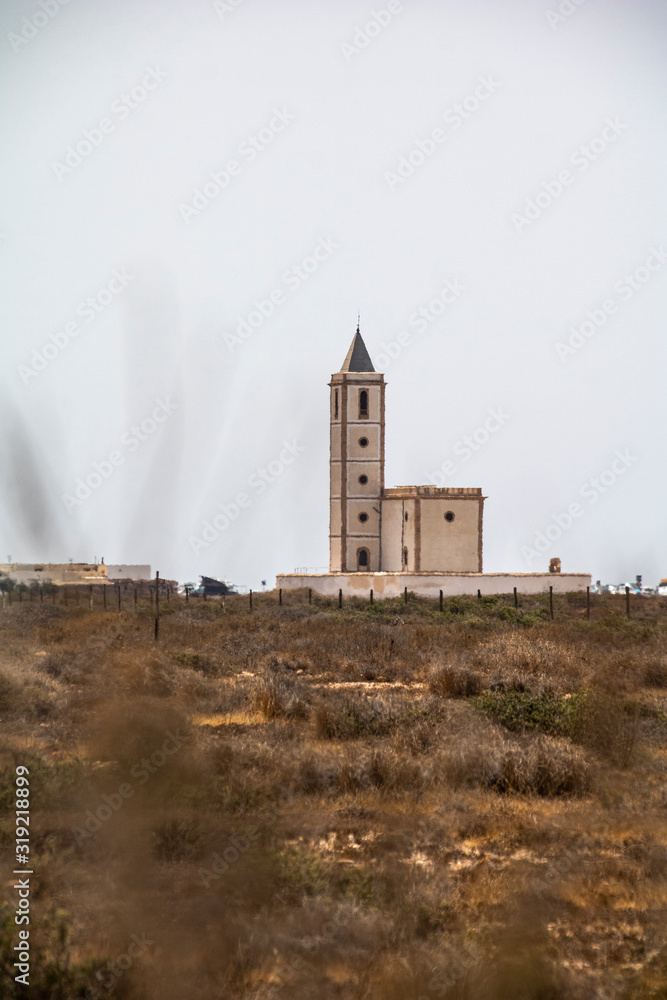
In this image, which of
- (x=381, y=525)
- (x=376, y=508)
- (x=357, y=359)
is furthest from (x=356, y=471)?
(x=357, y=359)

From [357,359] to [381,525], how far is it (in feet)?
33.8

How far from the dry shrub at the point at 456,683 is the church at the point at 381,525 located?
31.2 metres

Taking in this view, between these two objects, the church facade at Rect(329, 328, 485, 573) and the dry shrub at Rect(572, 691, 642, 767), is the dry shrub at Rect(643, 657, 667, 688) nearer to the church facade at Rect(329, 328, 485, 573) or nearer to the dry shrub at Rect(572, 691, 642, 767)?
the dry shrub at Rect(572, 691, 642, 767)

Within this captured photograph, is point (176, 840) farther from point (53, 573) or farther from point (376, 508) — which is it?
point (53, 573)

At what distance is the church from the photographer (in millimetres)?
46219

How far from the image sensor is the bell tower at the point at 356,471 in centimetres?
5388

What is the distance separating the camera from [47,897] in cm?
622

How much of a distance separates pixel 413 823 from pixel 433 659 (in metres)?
9.43

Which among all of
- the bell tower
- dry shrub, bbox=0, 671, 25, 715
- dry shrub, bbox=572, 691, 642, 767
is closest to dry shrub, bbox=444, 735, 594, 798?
dry shrub, bbox=572, 691, 642, 767

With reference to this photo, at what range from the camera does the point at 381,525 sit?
53.7 metres

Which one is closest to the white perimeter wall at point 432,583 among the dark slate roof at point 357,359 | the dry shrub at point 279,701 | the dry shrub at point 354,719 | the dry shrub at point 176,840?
the dark slate roof at point 357,359

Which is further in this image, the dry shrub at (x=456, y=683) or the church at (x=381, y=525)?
the church at (x=381, y=525)

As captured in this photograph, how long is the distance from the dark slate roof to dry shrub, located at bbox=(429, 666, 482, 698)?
43.5 metres

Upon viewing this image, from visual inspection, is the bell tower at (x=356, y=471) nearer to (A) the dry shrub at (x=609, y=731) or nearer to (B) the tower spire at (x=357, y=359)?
(B) the tower spire at (x=357, y=359)
